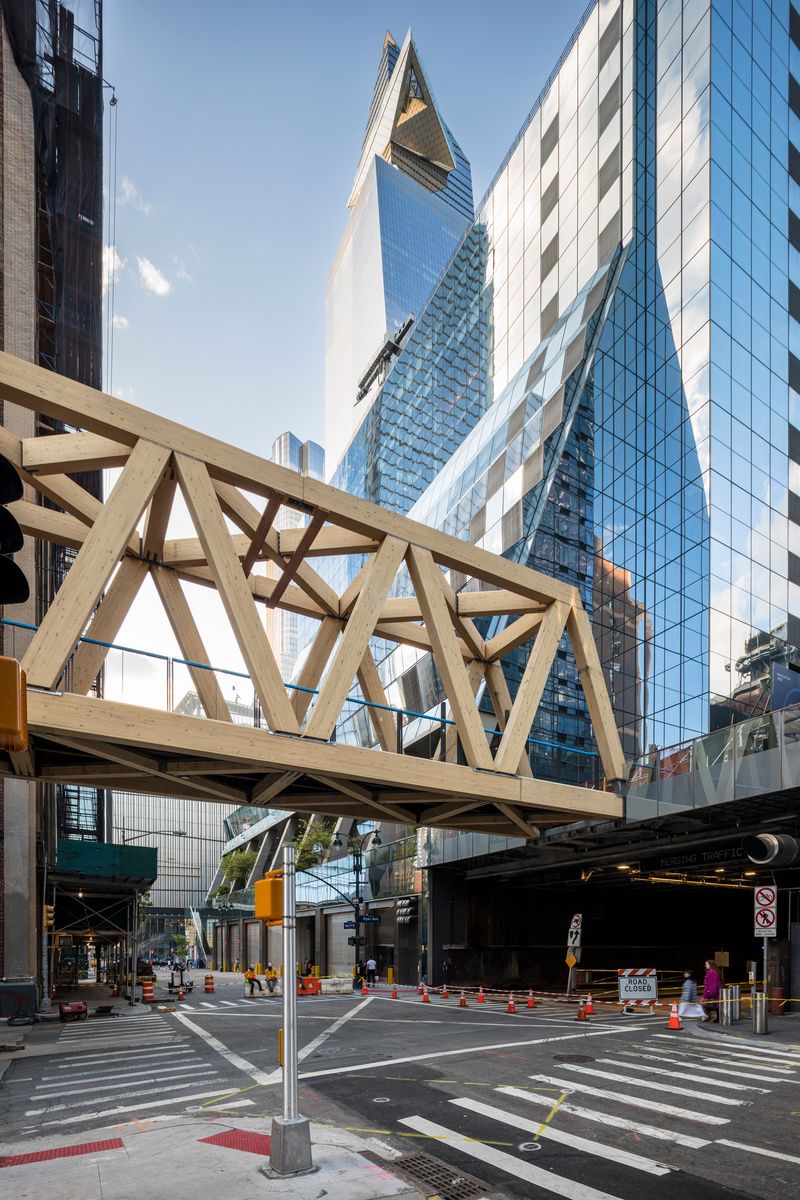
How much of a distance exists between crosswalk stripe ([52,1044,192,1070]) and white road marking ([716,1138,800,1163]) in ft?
40.7

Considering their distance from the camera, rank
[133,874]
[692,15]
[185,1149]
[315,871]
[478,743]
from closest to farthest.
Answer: [185,1149], [478,743], [133,874], [692,15], [315,871]

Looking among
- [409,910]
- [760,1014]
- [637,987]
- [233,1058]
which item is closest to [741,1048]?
[760,1014]

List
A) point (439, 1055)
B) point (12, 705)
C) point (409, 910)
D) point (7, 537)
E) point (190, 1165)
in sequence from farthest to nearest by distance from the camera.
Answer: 1. point (409, 910)
2. point (439, 1055)
3. point (190, 1165)
4. point (7, 537)
5. point (12, 705)

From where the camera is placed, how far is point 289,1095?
8930mm

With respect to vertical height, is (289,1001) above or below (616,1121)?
above

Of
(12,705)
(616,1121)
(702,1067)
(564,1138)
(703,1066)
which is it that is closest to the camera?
(12,705)

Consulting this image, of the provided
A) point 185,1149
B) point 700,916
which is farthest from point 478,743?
point 700,916

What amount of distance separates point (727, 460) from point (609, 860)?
23.2m

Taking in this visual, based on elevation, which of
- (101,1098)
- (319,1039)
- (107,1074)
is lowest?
(319,1039)

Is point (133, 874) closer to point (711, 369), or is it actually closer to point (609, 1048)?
point (609, 1048)

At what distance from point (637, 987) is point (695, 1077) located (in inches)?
559

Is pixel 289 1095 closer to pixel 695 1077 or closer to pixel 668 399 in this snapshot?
pixel 695 1077

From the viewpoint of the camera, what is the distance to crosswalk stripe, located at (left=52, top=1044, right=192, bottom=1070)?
17.5 metres

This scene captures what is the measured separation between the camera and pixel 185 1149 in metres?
9.74
